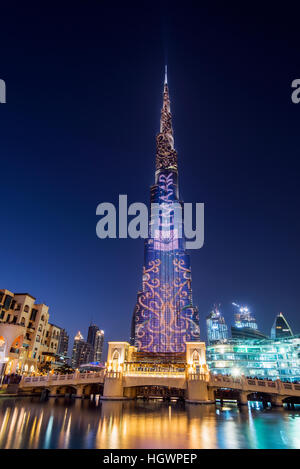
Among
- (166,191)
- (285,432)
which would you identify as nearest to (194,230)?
(166,191)

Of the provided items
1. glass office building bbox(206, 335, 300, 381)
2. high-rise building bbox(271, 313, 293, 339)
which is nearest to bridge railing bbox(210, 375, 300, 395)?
glass office building bbox(206, 335, 300, 381)

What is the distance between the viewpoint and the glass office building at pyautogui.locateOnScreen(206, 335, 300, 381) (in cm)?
8631

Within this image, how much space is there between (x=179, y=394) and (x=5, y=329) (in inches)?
1213

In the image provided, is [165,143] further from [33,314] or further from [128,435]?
[128,435]

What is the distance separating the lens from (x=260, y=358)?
95.2 metres

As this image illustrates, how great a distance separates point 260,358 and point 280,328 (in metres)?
57.5

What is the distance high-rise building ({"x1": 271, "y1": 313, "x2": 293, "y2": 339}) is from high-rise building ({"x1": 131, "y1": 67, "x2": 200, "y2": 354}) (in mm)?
80908

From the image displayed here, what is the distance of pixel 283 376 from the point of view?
86.9m

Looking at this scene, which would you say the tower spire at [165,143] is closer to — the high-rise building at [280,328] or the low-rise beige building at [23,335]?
the low-rise beige building at [23,335]

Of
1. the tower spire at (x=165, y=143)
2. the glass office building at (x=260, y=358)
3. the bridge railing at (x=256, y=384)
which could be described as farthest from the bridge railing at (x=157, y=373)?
the tower spire at (x=165, y=143)

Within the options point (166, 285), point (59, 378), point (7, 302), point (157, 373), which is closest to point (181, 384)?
point (157, 373)

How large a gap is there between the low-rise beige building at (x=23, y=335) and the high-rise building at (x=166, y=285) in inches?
1034

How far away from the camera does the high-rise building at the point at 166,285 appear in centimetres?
7706

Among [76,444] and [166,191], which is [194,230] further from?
[76,444]
